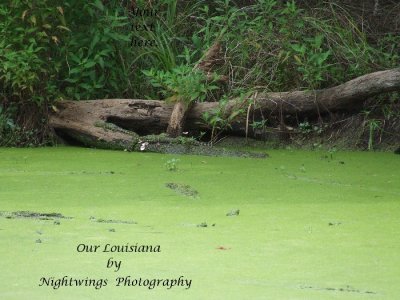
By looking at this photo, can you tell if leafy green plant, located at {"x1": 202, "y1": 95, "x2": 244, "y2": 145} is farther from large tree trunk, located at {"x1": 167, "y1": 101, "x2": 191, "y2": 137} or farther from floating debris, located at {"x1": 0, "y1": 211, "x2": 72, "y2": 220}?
floating debris, located at {"x1": 0, "y1": 211, "x2": 72, "y2": 220}

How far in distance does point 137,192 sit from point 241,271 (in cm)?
180

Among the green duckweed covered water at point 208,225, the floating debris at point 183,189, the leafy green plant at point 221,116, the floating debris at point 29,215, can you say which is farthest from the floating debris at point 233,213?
the leafy green plant at point 221,116

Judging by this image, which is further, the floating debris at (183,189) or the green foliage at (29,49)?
the green foliage at (29,49)

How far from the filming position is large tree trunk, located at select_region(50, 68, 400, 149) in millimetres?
6965

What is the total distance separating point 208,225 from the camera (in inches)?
157

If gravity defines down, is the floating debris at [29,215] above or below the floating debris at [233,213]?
below

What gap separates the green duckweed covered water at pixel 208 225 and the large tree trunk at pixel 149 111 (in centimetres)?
66

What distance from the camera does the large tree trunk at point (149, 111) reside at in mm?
6965

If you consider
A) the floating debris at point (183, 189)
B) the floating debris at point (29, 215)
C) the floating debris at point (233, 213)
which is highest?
the floating debris at point (233, 213)

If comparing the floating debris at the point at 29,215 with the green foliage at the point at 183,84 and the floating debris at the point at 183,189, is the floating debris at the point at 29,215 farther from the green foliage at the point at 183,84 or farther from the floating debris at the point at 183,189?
the green foliage at the point at 183,84

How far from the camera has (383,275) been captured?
312cm

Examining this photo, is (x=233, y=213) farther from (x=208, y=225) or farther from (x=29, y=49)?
(x=29, y=49)

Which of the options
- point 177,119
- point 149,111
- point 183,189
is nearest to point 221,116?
point 177,119

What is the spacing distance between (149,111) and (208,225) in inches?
126
